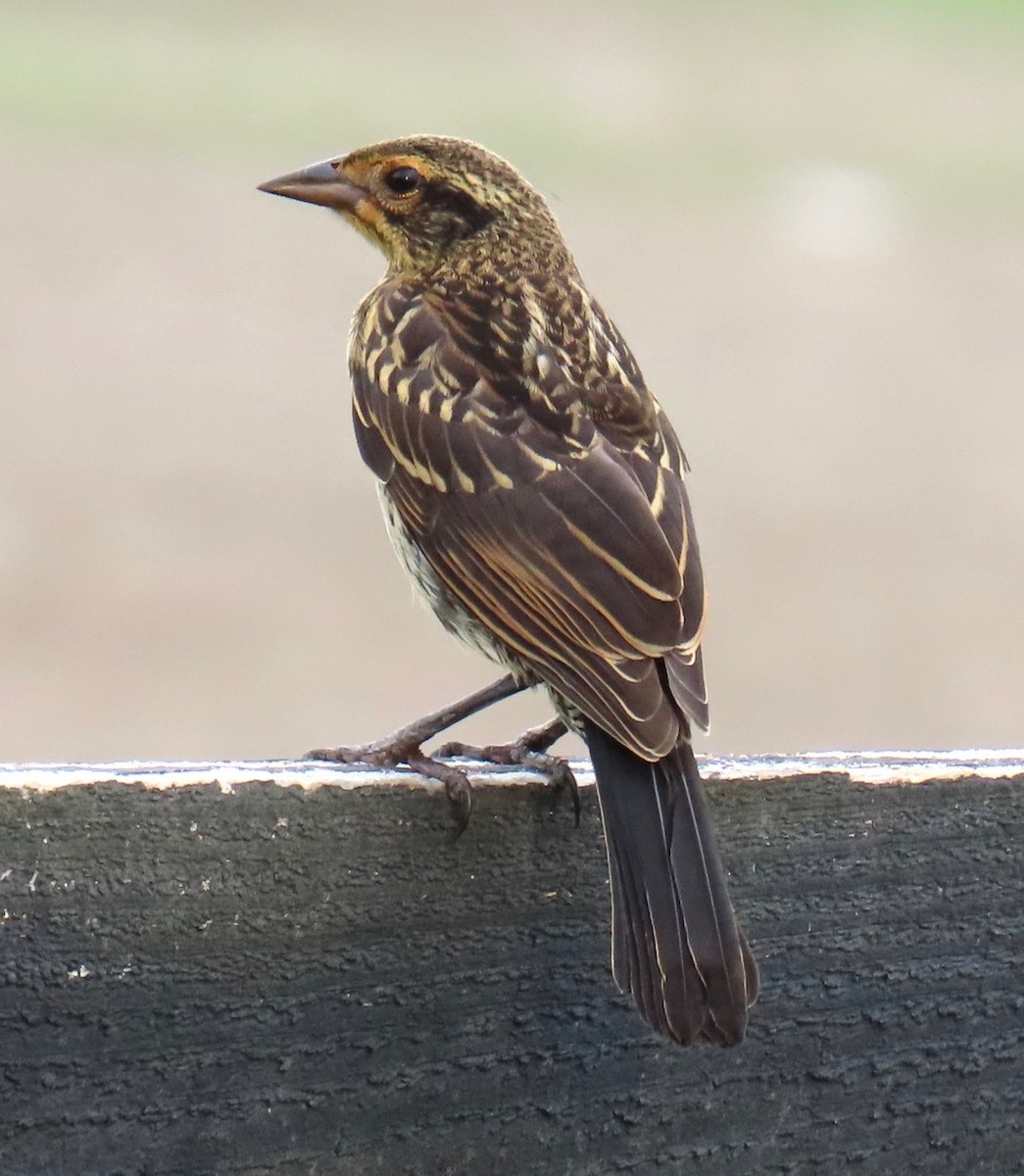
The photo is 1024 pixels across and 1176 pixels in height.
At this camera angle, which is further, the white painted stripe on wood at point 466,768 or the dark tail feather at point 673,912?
the dark tail feather at point 673,912

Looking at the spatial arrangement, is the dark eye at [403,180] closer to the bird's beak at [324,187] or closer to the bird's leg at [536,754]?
the bird's beak at [324,187]

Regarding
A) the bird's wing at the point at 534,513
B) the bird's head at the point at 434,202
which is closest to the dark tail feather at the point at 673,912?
the bird's wing at the point at 534,513

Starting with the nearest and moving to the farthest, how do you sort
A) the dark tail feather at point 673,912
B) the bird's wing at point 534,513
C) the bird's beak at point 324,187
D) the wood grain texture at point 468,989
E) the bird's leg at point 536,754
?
the wood grain texture at point 468,989
the dark tail feather at point 673,912
the bird's leg at point 536,754
the bird's wing at point 534,513
the bird's beak at point 324,187

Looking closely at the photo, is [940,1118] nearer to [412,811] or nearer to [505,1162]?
[505,1162]

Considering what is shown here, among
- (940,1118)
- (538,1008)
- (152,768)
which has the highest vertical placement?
(152,768)

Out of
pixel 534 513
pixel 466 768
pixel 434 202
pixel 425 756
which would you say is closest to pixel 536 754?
pixel 425 756

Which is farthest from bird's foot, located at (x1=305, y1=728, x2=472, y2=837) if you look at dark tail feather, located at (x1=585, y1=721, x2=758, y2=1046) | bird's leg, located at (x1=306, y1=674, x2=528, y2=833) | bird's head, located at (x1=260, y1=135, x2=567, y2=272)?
bird's head, located at (x1=260, y1=135, x2=567, y2=272)

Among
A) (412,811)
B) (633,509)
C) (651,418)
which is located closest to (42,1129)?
(412,811)

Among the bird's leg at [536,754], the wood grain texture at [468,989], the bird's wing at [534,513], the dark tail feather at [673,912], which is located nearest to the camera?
the wood grain texture at [468,989]

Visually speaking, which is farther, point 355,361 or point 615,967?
point 355,361
